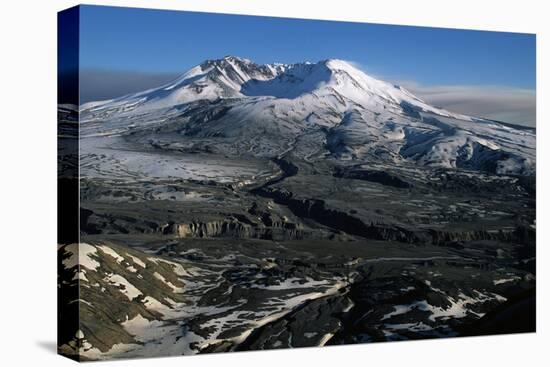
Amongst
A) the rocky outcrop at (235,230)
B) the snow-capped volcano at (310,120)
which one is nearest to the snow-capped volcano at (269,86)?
the snow-capped volcano at (310,120)

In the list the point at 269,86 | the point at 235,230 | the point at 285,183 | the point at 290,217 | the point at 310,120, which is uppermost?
the point at 269,86

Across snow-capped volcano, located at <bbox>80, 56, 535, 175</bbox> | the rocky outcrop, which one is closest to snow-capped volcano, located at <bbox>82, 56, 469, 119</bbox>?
snow-capped volcano, located at <bbox>80, 56, 535, 175</bbox>

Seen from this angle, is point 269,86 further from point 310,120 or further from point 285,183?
point 285,183

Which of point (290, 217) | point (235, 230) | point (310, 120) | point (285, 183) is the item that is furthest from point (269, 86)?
point (235, 230)

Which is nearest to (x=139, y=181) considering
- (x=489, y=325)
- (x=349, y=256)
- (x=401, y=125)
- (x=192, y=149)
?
(x=192, y=149)

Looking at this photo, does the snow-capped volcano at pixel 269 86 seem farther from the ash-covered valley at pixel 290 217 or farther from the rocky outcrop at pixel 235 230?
the rocky outcrop at pixel 235 230

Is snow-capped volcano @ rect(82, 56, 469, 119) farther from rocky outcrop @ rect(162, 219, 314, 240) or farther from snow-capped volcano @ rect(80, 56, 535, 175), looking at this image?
rocky outcrop @ rect(162, 219, 314, 240)

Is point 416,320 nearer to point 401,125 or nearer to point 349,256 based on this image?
point 349,256
